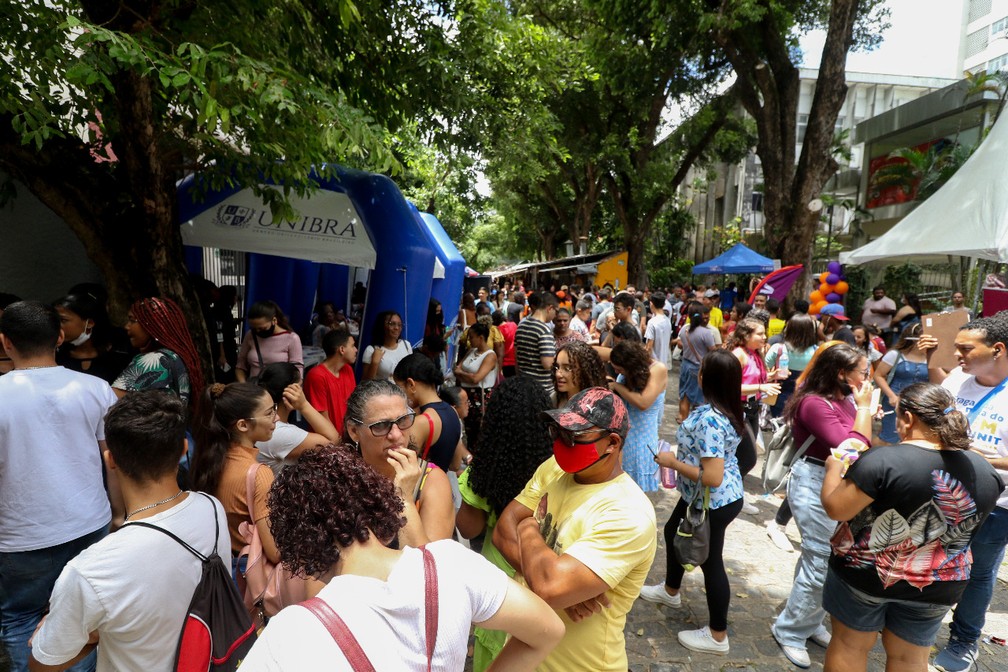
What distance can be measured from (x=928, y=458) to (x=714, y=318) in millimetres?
8486

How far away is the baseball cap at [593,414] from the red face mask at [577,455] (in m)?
0.06

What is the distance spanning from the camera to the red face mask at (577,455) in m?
1.94

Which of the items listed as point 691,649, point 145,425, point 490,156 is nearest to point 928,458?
point 691,649

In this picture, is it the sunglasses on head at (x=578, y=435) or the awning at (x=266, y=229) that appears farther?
the awning at (x=266, y=229)

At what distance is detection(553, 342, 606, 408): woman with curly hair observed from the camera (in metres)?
3.52

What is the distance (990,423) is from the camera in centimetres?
321

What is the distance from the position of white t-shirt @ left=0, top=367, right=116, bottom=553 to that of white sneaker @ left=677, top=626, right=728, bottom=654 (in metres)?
3.21

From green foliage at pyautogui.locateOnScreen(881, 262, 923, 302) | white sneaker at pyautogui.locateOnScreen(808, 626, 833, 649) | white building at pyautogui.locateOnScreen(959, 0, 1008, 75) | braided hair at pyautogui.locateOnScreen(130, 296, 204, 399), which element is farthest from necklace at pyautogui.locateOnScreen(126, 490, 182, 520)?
white building at pyautogui.locateOnScreen(959, 0, 1008, 75)

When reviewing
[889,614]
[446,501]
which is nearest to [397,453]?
[446,501]

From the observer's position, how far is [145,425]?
6.20ft

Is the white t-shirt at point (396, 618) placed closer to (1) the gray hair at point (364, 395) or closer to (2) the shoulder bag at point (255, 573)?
(2) the shoulder bag at point (255, 573)

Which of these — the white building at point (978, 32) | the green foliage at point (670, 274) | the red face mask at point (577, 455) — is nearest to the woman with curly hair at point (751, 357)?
the red face mask at point (577, 455)

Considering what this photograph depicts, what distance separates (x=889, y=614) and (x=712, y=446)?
1055 millimetres

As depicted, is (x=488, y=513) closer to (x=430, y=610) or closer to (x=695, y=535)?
(x=430, y=610)
